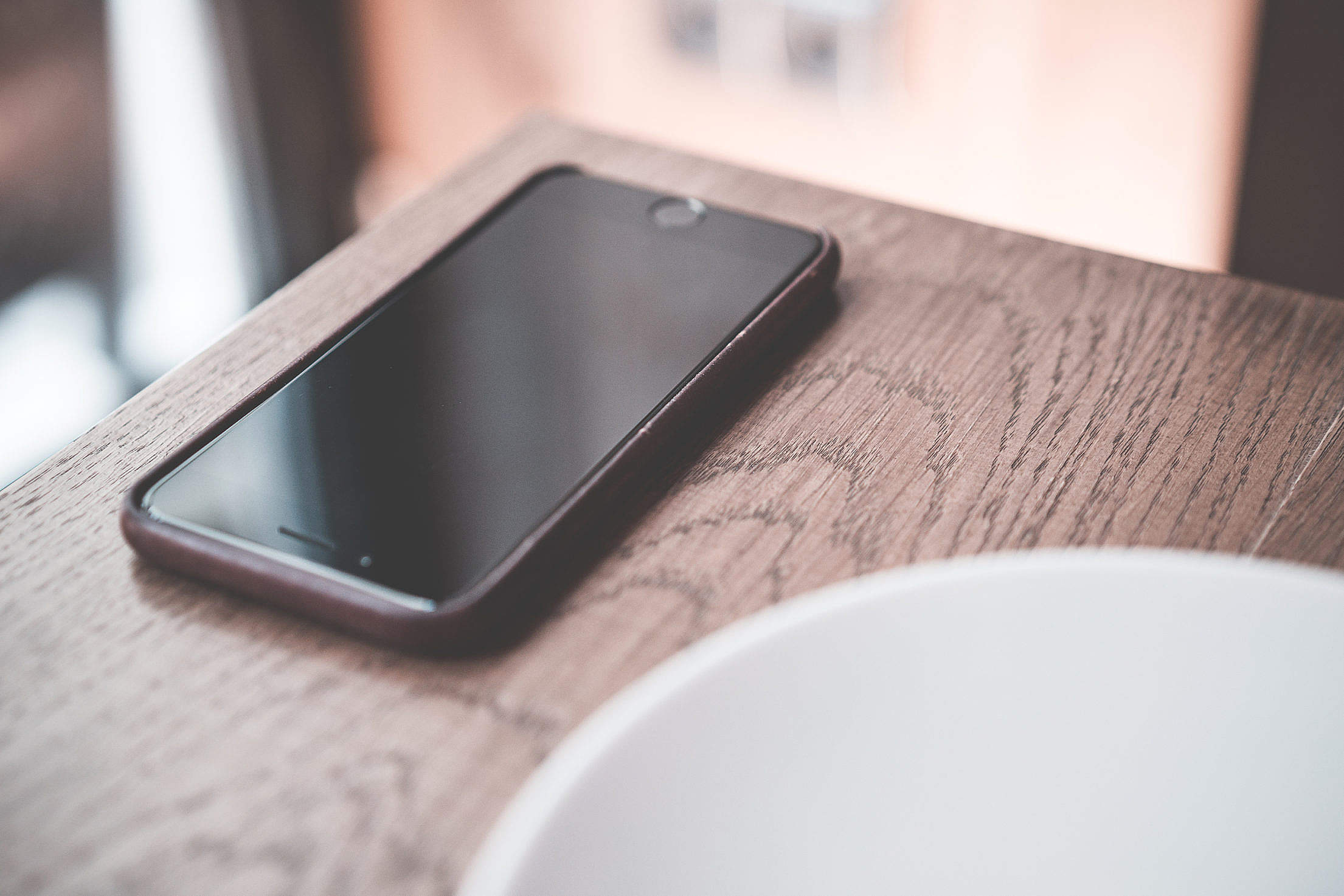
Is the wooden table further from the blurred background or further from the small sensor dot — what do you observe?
the blurred background

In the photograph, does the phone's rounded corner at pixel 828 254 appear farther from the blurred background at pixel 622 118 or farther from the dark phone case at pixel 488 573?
the blurred background at pixel 622 118

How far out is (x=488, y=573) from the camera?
8.7 inches

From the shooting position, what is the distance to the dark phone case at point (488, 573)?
22 cm

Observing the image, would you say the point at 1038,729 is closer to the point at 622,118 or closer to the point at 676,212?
the point at 676,212

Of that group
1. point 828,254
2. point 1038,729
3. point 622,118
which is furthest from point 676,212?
point 622,118

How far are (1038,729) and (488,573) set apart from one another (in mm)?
111

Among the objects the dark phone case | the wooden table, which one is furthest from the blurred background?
the dark phone case

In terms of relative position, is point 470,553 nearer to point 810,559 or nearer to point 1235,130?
point 810,559

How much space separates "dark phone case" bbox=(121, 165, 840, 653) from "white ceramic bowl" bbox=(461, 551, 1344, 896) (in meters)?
0.03

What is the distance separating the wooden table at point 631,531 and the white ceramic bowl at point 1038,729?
0.06ft

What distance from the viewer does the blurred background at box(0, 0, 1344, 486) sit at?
83 centimetres

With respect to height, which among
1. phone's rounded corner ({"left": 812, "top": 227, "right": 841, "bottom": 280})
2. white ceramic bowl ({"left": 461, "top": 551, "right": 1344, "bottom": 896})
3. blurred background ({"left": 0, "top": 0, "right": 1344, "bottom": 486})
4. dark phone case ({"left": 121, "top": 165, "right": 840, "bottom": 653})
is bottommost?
blurred background ({"left": 0, "top": 0, "right": 1344, "bottom": 486})

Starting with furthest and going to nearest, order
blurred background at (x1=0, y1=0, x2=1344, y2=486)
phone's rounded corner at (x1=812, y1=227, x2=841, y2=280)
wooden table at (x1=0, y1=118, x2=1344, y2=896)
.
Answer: blurred background at (x1=0, y1=0, x2=1344, y2=486) → phone's rounded corner at (x1=812, y1=227, x2=841, y2=280) → wooden table at (x1=0, y1=118, x2=1344, y2=896)

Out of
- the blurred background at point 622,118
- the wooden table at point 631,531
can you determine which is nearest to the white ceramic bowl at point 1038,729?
the wooden table at point 631,531
